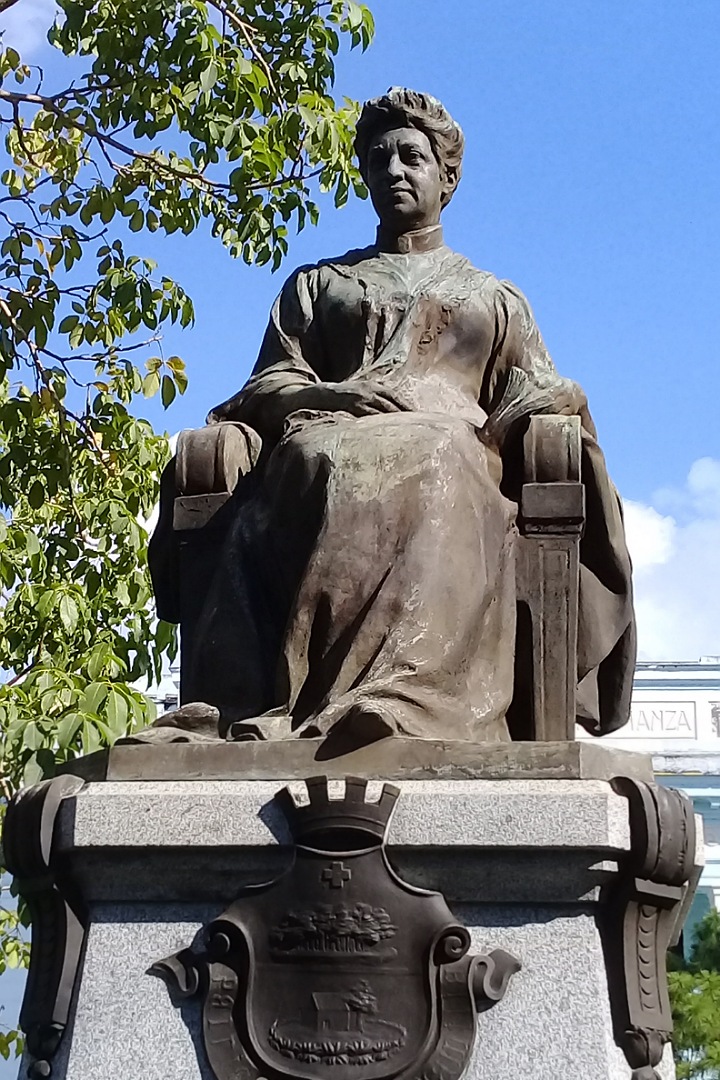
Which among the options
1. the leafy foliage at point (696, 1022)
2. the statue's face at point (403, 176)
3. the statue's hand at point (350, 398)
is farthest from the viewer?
the leafy foliage at point (696, 1022)

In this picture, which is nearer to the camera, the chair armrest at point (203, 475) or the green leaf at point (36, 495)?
the chair armrest at point (203, 475)

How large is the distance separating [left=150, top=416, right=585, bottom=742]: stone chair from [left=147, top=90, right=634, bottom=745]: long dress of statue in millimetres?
53

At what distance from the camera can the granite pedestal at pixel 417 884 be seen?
3.25 meters

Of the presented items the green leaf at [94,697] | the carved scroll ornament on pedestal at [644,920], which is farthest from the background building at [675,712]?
the carved scroll ornament on pedestal at [644,920]

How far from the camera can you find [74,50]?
7.62 metres

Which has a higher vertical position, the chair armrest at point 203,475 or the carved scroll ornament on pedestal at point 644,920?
the chair armrest at point 203,475

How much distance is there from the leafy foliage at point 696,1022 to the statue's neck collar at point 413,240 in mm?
7471

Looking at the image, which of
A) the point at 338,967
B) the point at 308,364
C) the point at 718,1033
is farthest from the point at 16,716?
the point at 718,1033

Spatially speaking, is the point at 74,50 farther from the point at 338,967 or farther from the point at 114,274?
the point at 338,967

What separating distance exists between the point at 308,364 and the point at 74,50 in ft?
11.7

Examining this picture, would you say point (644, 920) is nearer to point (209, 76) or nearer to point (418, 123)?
point (418, 123)

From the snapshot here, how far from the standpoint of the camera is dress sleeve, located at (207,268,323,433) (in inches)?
177

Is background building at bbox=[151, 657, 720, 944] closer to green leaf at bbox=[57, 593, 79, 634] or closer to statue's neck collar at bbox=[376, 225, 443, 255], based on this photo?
green leaf at bbox=[57, 593, 79, 634]

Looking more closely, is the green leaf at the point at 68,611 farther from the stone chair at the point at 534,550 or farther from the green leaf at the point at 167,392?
the stone chair at the point at 534,550
